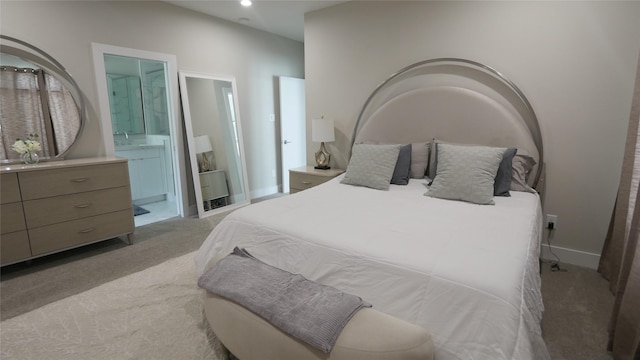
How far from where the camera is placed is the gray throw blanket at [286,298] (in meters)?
1.25

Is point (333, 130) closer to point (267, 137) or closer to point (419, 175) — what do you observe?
point (419, 175)

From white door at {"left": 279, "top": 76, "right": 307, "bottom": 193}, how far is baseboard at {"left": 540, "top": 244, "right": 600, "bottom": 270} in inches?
142

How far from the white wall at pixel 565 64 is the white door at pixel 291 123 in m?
2.25

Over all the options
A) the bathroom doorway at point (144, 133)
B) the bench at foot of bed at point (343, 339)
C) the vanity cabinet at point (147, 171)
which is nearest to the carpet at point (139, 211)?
the bathroom doorway at point (144, 133)

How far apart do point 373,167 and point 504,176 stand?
1.01 metres

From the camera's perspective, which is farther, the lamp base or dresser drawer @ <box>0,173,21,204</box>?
the lamp base

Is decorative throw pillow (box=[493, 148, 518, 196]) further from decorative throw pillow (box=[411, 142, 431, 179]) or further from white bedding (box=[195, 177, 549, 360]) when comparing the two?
decorative throw pillow (box=[411, 142, 431, 179])

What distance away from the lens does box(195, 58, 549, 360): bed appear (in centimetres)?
119

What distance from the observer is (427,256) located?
1.39 metres

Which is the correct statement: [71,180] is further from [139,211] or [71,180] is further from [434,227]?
[434,227]

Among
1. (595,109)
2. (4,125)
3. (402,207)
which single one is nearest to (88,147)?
(4,125)

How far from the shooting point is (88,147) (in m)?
3.22

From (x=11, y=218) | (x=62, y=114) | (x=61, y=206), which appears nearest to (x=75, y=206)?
(x=61, y=206)

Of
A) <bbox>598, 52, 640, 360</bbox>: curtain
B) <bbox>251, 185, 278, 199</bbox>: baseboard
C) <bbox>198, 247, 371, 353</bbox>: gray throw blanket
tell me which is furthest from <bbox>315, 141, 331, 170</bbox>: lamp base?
<bbox>598, 52, 640, 360</bbox>: curtain
